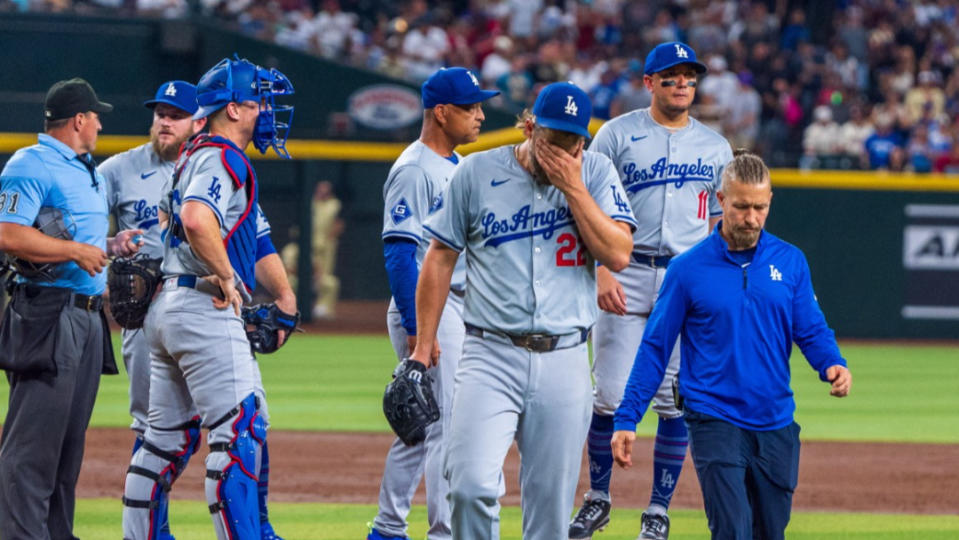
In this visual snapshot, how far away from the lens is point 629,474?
8.87 m

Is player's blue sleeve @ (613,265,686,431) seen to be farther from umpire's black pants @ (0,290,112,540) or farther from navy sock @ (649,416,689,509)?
umpire's black pants @ (0,290,112,540)

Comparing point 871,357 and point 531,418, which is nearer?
point 531,418

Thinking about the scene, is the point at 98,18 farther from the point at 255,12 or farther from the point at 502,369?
the point at 502,369

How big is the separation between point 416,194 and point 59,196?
1.57 m

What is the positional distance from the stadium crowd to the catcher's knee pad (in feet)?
46.8

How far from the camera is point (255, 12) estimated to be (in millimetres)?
21859

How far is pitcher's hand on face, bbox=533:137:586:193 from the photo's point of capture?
A: 4.73 meters

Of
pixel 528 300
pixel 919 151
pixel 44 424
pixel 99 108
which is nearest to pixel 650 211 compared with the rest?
pixel 528 300

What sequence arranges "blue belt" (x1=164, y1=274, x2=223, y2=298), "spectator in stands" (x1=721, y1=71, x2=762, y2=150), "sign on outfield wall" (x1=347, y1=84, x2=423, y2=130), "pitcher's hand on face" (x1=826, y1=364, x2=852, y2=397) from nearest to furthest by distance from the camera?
1. "pitcher's hand on face" (x1=826, y1=364, x2=852, y2=397)
2. "blue belt" (x1=164, y1=274, x2=223, y2=298)
3. "spectator in stands" (x1=721, y1=71, x2=762, y2=150)
4. "sign on outfield wall" (x1=347, y1=84, x2=423, y2=130)

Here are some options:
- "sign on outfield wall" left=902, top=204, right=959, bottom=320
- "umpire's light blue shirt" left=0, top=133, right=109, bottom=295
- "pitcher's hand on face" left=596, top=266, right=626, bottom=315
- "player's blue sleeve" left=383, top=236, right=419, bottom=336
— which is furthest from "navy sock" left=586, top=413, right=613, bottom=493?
"sign on outfield wall" left=902, top=204, right=959, bottom=320

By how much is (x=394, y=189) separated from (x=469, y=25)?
673 inches

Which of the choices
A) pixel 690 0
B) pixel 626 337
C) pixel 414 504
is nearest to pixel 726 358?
pixel 626 337

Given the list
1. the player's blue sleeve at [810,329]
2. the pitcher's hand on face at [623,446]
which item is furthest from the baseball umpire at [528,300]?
the player's blue sleeve at [810,329]

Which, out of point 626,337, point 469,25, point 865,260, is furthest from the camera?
point 469,25
